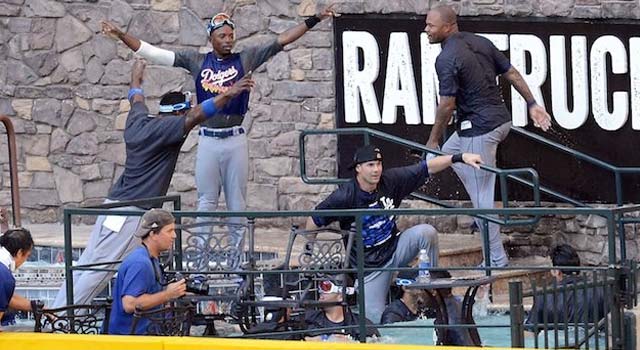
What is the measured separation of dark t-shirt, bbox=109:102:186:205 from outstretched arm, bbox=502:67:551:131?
95.6 inches

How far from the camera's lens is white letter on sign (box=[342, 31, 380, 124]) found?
45.1 feet

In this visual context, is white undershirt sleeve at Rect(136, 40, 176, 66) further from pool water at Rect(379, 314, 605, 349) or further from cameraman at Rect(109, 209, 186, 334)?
cameraman at Rect(109, 209, 186, 334)

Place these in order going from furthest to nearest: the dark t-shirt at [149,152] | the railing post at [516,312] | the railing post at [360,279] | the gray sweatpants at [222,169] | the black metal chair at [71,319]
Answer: the gray sweatpants at [222,169] → the dark t-shirt at [149,152] → the railing post at [360,279] → the black metal chair at [71,319] → the railing post at [516,312]

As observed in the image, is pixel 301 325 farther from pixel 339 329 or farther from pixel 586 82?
pixel 586 82

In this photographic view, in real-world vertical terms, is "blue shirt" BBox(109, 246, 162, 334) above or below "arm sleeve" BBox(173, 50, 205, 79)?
below

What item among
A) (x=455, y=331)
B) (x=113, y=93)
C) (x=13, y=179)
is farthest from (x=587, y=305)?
(x=113, y=93)

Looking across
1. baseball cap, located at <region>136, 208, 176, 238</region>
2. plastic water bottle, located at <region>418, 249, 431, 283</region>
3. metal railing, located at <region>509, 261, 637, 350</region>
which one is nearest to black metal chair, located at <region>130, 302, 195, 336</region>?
baseball cap, located at <region>136, 208, 176, 238</region>

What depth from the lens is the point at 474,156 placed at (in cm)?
1059

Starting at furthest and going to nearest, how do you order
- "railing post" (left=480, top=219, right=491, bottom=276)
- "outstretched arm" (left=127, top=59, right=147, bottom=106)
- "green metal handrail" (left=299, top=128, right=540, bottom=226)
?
"outstretched arm" (left=127, top=59, right=147, bottom=106)
"railing post" (left=480, top=219, right=491, bottom=276)
"green metal handrail" (left=299, top=128, right=540, bottom=226)

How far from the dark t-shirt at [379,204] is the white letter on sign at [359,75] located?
2828 mm

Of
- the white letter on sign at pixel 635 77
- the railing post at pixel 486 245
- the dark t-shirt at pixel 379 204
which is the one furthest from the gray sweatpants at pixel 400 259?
the white letter on sign at pixel 635 77

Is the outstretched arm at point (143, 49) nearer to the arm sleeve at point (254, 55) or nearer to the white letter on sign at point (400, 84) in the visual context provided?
the arm sleeve at point (254, 55)

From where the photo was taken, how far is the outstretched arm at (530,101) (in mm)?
12125

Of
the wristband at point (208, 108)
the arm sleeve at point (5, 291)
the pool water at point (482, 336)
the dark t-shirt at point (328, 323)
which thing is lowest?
the pool water at point (482, 336)
